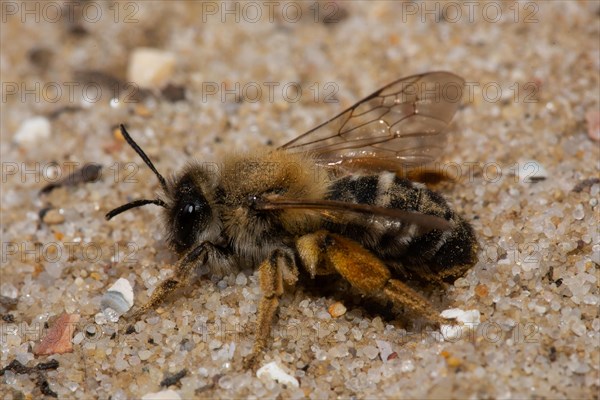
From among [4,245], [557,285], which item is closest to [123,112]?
[4,245]

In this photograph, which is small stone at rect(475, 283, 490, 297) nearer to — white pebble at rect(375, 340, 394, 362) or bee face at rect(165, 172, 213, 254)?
white pebble at rect(375, 340, 394, 362)

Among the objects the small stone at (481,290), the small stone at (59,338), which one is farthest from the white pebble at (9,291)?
the small stone at (481,290)

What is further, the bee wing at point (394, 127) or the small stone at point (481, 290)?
the bee wing at point (394, 127)

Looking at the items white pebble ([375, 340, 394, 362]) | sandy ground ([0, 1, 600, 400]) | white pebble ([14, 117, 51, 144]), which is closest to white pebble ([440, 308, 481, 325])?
sandy ground ([0, 1, 600, 400])

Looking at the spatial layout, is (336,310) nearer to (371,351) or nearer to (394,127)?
(371,351)

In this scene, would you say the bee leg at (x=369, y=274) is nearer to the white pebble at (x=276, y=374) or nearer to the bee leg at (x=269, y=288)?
the bee leg at (x=269, y=288)

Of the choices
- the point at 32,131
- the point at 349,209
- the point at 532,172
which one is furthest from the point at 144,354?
the point at 532,172

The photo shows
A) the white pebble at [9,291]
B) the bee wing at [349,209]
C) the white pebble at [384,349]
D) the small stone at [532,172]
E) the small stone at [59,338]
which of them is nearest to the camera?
the bee wing at [349,209]
